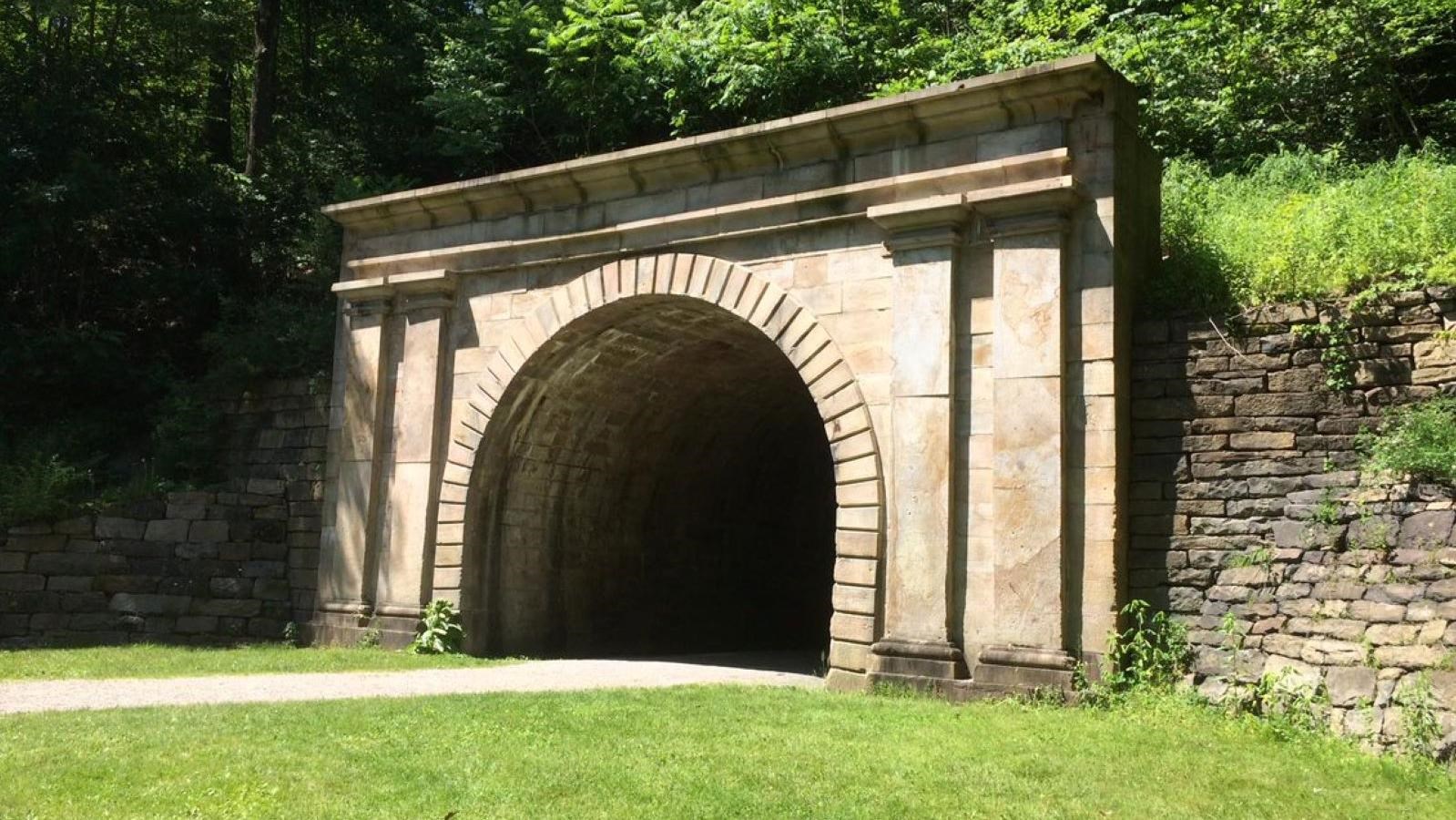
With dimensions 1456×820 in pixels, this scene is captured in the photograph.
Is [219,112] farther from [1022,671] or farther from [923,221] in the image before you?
[1022,671]

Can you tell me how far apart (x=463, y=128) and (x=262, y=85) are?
3318 millimetres

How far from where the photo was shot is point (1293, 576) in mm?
8203

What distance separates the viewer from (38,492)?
1323cm

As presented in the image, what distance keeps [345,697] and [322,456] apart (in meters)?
5.52

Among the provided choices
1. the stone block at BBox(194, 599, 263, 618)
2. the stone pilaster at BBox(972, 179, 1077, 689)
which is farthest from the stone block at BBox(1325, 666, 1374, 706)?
the stone block at BBox(194, 599, 263, 618)

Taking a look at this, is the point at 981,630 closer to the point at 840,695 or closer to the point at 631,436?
the point at 840,695

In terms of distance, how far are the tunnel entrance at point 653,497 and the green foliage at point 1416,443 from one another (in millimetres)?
5537

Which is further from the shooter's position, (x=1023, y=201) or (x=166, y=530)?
(x=166, y=530)

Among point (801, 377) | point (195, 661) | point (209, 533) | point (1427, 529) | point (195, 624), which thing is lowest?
point (195, 661)

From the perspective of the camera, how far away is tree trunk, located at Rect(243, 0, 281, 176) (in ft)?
64.5

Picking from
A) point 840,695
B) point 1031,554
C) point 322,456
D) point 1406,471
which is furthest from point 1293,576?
point 322,456

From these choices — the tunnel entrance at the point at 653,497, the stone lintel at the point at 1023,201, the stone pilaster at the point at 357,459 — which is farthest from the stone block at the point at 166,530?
→ the stone lintel at the point at 1023,201

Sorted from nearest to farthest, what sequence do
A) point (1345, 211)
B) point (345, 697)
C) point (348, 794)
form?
point (348, 794), point (345, 697), point (1345, 211)

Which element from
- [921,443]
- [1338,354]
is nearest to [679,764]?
[921,443]
